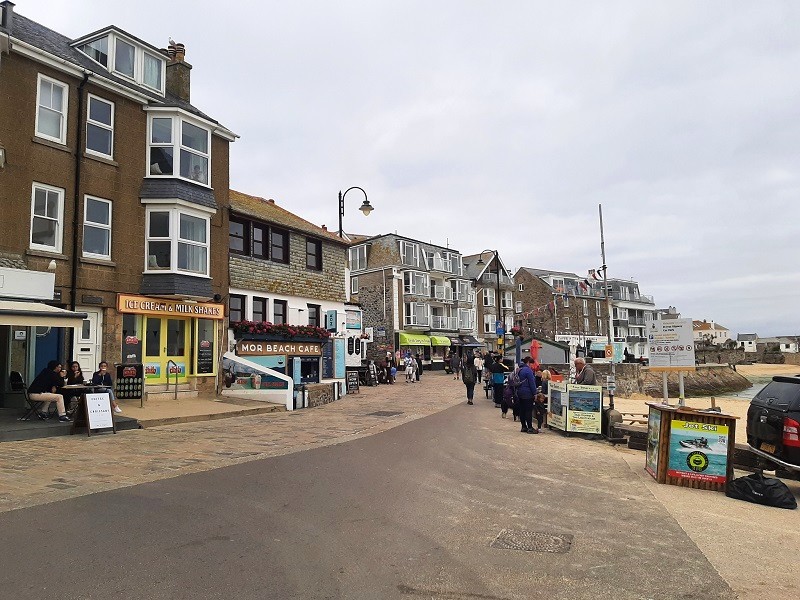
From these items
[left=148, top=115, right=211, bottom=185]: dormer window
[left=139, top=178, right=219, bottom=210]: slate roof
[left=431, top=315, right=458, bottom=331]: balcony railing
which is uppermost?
[left=148, top=115, right=211, bottom=185]: dormer window

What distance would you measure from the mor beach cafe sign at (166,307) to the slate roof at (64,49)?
20.3 ft

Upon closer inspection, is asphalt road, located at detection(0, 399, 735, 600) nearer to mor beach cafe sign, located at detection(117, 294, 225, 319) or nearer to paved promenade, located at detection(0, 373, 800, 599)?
paved promenade, located at detection(0, 373, 800, 599)

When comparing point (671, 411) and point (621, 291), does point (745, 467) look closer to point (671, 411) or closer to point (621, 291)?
point (671, 411)

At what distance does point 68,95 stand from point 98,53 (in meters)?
3.25

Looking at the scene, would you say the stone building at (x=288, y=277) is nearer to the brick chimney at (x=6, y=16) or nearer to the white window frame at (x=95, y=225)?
the white window frame at (x=95, y=225)

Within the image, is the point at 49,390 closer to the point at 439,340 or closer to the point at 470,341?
the point at 439,340

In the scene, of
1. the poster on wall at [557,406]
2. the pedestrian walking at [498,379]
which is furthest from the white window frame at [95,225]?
the poster on wall at [557,406]

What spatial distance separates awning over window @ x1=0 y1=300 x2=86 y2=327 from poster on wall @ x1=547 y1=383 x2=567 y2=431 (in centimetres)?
1074

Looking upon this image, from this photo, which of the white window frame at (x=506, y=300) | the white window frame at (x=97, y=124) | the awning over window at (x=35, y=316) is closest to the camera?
the awning over window at (x=35, y=316)

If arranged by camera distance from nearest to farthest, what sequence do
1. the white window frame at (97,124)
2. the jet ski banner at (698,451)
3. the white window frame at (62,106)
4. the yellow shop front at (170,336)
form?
the jet ski banner at (698,451) → the white window frame at (62,106) → the white window frame at (97,124) → the yellow shop front at (170,336)

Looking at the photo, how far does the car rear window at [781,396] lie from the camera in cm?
749

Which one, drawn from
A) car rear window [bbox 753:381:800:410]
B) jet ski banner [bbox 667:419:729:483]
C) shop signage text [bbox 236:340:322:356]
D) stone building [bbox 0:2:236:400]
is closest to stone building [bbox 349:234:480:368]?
shop signage text [bbox 236:340:322:356]

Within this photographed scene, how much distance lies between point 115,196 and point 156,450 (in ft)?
31.7

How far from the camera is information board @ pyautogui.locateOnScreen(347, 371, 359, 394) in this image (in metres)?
23.8
